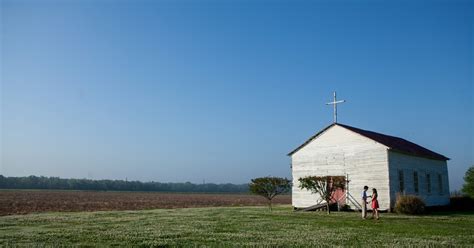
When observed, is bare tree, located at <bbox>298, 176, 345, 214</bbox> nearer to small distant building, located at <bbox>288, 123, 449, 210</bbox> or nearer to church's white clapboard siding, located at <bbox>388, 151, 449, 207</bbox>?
small distant building, located at <bbox>288, 123, 449, 210</bbox>

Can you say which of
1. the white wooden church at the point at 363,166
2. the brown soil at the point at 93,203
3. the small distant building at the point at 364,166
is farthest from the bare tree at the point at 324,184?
the brown soil at the point at 93,203

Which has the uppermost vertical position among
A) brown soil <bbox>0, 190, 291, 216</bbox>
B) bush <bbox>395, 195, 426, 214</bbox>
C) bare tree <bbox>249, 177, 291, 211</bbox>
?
bare tree <bbox>249, 177, 291, 211</bbox>

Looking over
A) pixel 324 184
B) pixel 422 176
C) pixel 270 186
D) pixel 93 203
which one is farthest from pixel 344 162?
pixel 93 203

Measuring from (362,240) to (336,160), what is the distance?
63.9 ft

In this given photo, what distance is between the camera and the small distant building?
1219 inches

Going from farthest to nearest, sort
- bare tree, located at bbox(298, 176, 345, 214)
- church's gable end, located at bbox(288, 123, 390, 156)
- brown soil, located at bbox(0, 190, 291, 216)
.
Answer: brown soil, located at bbox(0, 190, 291, 216), church's gable end, located at bbox(288, 123, 390, 156), bare tree, located at bbox(298, 176, 345, 214)

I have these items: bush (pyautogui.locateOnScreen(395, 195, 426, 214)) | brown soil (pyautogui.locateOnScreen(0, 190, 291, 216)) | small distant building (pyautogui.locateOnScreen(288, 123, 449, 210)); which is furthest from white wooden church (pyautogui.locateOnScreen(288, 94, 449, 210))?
brown soil (pyautogui.locateOnScreen(0, 190, 291, 216))

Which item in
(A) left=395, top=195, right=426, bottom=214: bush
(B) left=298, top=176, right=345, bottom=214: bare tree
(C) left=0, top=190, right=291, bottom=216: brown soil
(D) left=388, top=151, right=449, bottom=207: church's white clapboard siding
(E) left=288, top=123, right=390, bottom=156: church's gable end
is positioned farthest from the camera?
(C) left=0, top=190, right=291, bottom=216: brown soil

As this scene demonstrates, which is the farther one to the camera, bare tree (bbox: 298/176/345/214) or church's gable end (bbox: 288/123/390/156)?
church's gable end (bbox: 288/123/390/156)

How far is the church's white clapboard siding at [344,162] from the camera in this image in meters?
31.0

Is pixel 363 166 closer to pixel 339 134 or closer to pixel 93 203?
pixel 339 134

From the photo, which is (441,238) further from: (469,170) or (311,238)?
(469,170)

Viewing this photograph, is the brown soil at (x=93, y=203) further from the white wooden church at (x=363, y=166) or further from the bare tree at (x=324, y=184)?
the bare tree at (x=324, y=184)

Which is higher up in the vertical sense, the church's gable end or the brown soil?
the church's gable end
